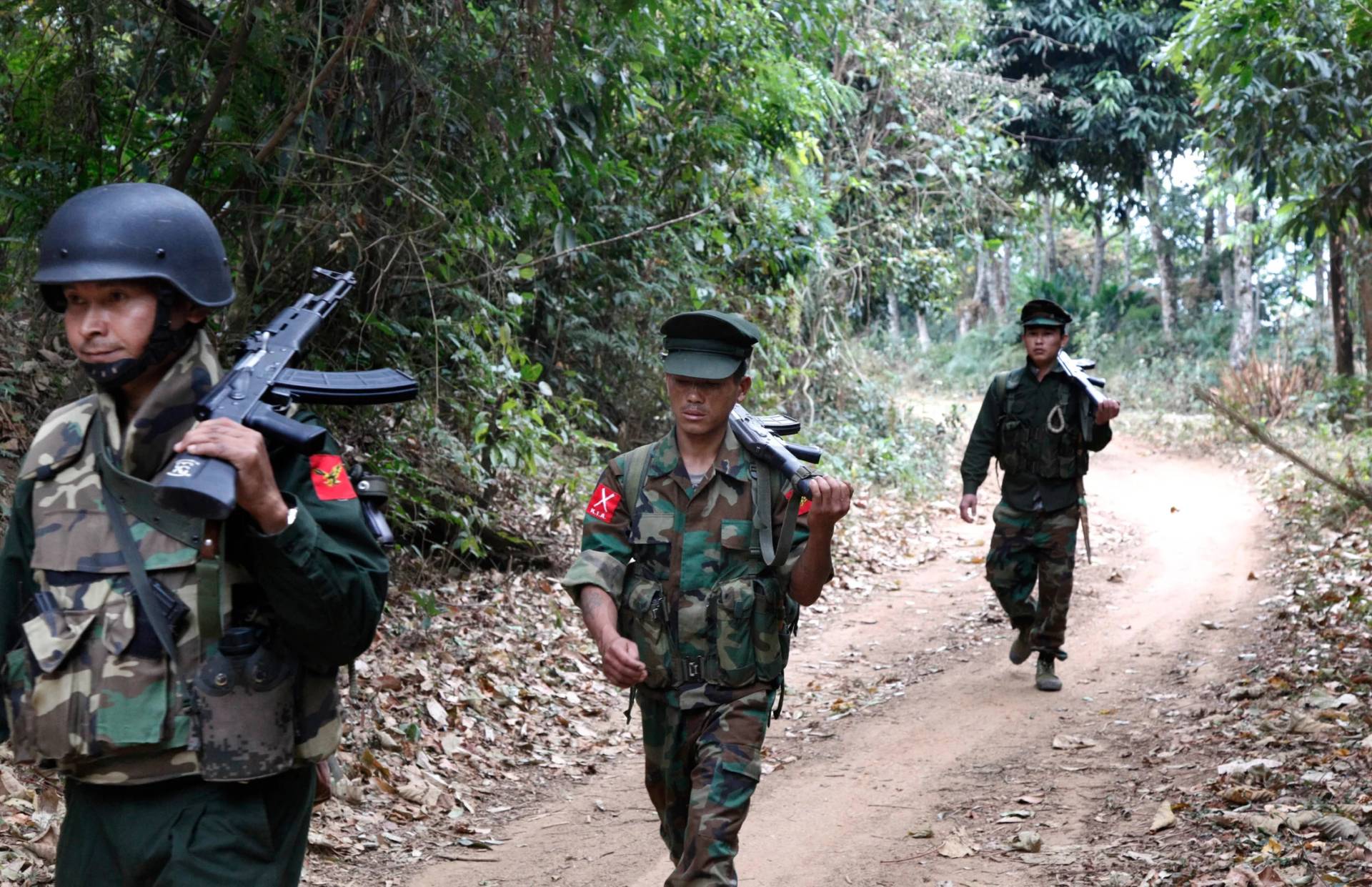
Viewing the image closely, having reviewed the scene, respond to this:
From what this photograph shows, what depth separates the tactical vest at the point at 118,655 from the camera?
→ 2.41 meters

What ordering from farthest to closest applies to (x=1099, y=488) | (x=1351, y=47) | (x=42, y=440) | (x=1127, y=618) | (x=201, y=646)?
(x=1099, y=488)
(x=1127, y=618)
(x=1351, y=47)
(x=42, y=440)
(x=201, y=646)

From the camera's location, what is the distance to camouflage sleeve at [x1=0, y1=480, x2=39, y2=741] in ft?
8.67

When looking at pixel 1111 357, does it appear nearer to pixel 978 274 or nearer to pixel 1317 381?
pixel 978 274

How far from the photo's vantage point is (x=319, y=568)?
7.95 feet

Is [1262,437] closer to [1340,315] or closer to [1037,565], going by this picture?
[1037,565]

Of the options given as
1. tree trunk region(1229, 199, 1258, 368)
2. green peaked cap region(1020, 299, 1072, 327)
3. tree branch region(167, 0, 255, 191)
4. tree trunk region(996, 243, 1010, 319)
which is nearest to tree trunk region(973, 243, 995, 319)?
tree trunk region(996, 243, 1010, 319)

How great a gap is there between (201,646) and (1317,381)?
2090cm

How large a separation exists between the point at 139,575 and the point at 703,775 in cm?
201

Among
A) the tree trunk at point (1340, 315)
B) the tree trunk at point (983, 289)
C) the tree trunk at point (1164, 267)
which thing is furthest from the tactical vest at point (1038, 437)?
the tree trunk at point (983, 289)

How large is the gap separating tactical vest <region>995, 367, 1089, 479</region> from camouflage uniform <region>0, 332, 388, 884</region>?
6.15 meters

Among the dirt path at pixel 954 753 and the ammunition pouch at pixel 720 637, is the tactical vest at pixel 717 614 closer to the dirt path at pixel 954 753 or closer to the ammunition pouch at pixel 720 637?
the ammunition pouch at pixel 720 637

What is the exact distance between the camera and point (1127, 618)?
1003cm

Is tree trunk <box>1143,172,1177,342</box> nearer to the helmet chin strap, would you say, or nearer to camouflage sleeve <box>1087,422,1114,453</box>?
camouflage sleeve <box>1087,422,1114,453</box>

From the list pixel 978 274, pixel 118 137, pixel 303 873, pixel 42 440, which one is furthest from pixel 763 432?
pixel 978 274
